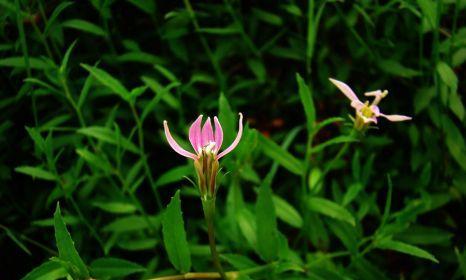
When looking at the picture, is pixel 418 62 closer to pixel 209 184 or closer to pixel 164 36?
pixel 164 36

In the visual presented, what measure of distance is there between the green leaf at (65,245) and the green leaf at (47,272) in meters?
0.04

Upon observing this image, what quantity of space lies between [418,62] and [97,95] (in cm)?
74

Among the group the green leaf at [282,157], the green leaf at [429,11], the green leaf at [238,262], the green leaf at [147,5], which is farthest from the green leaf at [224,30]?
the green leaf at [238,262]

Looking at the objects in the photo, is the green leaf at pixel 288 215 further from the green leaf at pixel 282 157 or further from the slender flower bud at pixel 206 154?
the slender flower bud at pixel 206 154

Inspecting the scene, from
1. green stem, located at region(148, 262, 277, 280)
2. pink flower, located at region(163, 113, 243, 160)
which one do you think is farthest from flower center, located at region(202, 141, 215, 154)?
green stem, located at region(148, 262, 277, 280)

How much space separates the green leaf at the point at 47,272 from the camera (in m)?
0.70

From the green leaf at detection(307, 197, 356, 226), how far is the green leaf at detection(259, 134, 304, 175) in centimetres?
7

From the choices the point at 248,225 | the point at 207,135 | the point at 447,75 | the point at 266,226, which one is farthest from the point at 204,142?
the point at 447,75

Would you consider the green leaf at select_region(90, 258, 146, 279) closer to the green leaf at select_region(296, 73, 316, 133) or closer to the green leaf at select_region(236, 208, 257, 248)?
the green leaf at select_region(236, 208, 257, 248)

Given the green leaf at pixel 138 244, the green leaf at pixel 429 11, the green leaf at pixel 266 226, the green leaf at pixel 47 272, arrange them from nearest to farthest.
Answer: the green leaf at pixel 47 272 → the green leaf at pixel 266 226 → the green leaf at pixel 429 11 → the green leaf at pixel 138 244

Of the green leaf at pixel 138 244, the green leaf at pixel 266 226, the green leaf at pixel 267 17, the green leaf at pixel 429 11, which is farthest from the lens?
the green leaf at pixel 267 17

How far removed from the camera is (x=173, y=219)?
2.23 feet

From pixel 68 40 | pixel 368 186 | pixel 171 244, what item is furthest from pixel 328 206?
pixel 68 40

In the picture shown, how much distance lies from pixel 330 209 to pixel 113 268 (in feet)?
1.43
